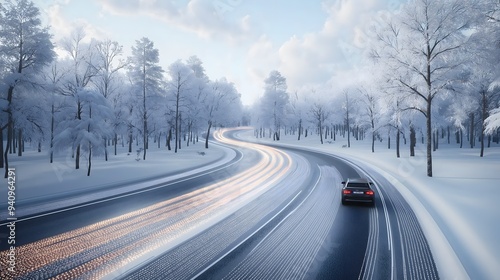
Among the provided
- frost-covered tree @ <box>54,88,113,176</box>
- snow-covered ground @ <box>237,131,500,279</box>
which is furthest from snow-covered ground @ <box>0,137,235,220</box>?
snow-covered ground @ <box>237,131,500,279</box>

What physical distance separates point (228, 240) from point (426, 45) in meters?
16.9

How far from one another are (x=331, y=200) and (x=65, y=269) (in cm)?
1073

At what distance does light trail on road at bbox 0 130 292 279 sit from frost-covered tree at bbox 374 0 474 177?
1346 cm

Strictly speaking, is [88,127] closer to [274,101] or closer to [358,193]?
[358,193]

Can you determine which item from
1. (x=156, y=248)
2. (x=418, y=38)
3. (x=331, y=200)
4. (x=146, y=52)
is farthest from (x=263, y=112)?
(x=156, y=248)

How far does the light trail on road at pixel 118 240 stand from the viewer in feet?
19.6

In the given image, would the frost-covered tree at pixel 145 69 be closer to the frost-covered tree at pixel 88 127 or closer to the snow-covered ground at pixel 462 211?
the frost-covered tree at pixel 88 127

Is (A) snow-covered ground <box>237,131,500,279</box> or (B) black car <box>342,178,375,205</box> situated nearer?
(A) snow-covered ground <box>237,131,500,279</box>

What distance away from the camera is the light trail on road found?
597 cm

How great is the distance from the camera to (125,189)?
1416 centimetres

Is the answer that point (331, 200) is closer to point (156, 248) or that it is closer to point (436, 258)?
point (436, 258)

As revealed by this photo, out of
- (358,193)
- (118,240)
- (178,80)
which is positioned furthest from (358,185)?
(178,80)

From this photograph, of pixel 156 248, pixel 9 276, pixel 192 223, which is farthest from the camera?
pixel 192 223

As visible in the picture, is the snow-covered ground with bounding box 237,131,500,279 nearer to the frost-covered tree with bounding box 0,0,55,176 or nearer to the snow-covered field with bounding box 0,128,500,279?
the snow-covered field with bounding box 0,128,500,279
